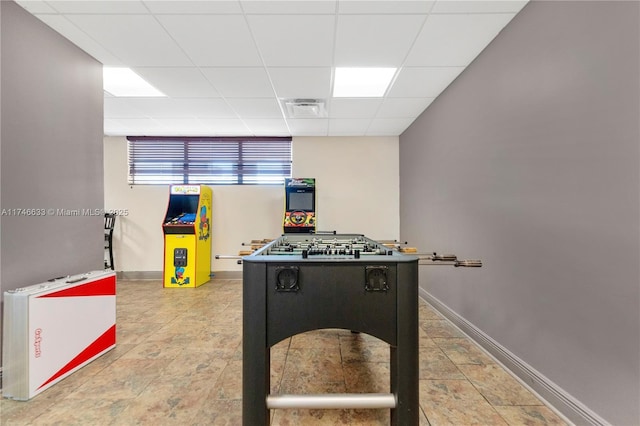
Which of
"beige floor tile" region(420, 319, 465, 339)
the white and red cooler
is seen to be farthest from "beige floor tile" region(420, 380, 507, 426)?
the white and red cooler

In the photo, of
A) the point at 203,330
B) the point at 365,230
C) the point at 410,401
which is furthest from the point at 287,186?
the point at 410,401

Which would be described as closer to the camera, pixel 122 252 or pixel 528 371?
pixel 528 371

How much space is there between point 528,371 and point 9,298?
11.6ft

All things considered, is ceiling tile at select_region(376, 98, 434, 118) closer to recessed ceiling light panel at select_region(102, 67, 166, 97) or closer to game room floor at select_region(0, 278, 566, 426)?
game room floor at select_region(0, 278, 566, 426)

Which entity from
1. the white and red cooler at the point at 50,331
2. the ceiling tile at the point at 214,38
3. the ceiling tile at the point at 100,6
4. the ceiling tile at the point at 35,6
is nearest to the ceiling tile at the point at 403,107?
the ceiling tile at the point at 214,38

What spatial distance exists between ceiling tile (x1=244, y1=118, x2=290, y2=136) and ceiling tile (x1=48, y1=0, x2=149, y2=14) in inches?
89.0

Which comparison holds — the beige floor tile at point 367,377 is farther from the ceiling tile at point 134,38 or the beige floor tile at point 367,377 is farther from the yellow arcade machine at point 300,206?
Result: the ceiling tile at point 134,38

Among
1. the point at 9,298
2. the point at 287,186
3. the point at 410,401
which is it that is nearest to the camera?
the point at 410,401

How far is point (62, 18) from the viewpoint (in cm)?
210

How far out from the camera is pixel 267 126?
4.57m

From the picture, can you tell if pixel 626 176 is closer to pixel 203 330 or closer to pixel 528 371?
pixel 528 371

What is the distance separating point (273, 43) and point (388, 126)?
2762 millimetres

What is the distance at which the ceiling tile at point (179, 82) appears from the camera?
285 centimetres

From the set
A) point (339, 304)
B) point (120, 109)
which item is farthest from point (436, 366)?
point (120, 109)
